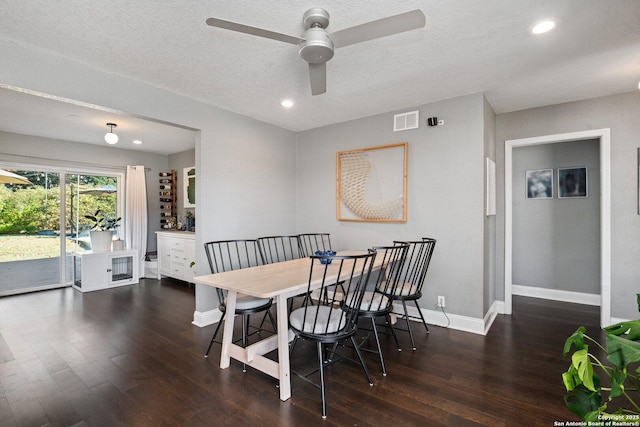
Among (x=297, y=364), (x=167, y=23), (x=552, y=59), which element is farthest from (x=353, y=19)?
(x=297, y=364)

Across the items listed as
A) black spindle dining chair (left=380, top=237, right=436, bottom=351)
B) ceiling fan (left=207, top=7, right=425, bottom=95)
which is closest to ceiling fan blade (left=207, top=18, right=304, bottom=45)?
ceiling fan (left=207, top=7, right=425, bottom=95)

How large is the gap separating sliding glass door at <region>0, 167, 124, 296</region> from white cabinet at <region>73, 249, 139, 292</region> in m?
0.35

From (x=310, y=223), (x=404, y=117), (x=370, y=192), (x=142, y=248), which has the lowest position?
(x=142, y=248)

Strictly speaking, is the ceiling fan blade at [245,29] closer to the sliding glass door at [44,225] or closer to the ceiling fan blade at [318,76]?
the ceiling fan blade at [318,76]

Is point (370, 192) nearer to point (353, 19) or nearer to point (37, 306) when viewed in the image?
point (353, 19)

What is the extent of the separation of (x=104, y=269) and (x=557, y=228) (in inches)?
277

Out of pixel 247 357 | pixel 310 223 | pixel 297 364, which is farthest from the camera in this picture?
pixel 310 223

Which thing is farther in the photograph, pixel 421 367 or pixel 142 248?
pixel 142 248

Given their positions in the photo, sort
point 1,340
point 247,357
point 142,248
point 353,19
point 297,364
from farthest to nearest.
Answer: point 142,248 → point 1,340 → point 297,364 → point 247,357 → point 353,19

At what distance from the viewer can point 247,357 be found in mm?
2383

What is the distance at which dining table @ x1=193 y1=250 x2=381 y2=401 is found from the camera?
2117 millimetres

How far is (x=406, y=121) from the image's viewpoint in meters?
3.74

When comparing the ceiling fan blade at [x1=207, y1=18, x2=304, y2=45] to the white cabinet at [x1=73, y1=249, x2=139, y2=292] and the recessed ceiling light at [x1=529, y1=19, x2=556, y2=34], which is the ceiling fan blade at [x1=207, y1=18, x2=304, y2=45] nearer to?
the recessed ceiling light at [x1=529, y1=19, x2=556, y2=34]

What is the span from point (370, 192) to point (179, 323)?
9.09ft
